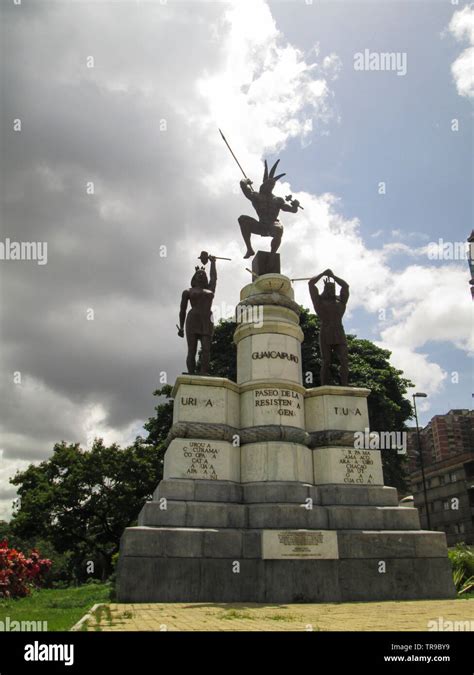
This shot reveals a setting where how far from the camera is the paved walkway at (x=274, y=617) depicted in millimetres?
6215

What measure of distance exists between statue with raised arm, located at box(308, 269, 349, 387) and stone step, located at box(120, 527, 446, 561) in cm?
462

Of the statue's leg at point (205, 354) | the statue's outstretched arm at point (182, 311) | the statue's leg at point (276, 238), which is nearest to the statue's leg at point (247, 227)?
the statue's leg at point (276, 238)

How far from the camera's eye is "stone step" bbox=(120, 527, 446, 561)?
34.1ft

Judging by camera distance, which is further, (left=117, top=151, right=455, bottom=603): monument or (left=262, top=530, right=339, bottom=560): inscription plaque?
(left=262, top=530, right=339, bottom=560): inscription plaque

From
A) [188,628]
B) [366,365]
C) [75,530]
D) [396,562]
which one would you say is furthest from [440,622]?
[75,530]

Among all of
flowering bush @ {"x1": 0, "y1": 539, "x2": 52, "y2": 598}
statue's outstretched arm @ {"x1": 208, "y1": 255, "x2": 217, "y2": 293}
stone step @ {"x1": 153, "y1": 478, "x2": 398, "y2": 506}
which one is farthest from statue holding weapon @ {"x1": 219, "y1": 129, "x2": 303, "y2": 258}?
flowering bush @ {"x1": 0, "y1": 539, "x2": 52, "y2": 598}

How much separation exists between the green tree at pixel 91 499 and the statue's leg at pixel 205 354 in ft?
67.2

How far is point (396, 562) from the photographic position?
37.4 ft

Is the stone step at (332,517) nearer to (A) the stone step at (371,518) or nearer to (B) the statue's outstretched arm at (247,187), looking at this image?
(A) the stone step at (371,518)

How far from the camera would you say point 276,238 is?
17.2 meters

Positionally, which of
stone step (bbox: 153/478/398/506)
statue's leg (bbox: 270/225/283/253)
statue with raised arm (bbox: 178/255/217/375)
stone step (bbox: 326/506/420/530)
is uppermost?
statue's leg (bbox: 270/225/283/253)
